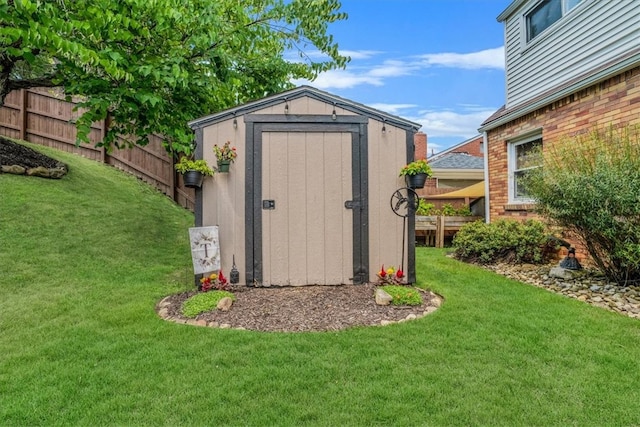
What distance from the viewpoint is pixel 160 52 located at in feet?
18.6

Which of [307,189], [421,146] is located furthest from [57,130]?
[421,146]

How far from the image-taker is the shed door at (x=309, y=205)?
459cm

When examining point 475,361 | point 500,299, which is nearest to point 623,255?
point 500,299

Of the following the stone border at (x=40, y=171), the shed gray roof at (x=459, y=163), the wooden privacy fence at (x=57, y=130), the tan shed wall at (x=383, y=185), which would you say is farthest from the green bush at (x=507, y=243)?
the shed gray roof at (x=459, y=163)

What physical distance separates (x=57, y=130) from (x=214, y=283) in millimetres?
8930

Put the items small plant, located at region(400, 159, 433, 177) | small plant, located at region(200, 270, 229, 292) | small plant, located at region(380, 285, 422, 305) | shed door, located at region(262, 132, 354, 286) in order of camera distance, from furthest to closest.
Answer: shed door, located at region(262, 132, 354, 286) < small plant, located at region(400, 159, 433, 177) < small plant, located at region(200, 270, 229, 292) < small plant, located at region(380, 285, 422, 305)

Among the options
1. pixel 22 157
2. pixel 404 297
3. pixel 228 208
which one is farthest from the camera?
pixel 22 157

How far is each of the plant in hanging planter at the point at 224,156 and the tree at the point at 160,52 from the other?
1140mm

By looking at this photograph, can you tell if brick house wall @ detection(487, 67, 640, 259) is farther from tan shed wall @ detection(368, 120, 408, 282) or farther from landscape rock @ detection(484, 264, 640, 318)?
tan shed wall @ detection(368, 120, 408, 282)

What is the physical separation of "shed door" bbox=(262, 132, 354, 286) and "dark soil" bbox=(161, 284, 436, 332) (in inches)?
11.0

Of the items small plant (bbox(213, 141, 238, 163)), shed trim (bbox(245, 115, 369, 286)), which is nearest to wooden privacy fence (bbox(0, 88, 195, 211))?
small plant (bbox(213, 141, 238, 163))

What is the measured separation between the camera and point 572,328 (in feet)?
10.3

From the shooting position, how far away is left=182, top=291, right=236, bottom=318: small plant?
348 centimetres

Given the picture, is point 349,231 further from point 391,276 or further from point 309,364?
point 309,364
